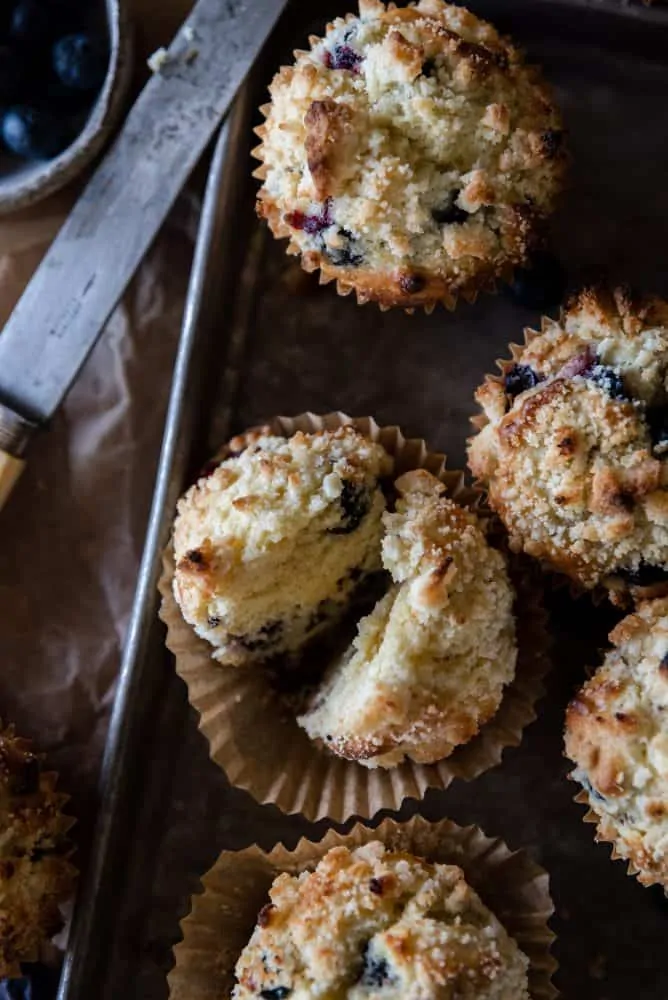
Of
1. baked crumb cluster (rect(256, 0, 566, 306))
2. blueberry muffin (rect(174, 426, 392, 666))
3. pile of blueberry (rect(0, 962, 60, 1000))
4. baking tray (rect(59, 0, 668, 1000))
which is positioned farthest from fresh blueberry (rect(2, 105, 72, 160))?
pile of blueberry (rect(0, 962, 60, 1000))

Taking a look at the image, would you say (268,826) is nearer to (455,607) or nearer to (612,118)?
(455,607)

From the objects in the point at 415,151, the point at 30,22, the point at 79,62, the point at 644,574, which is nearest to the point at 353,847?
the point at 644,574

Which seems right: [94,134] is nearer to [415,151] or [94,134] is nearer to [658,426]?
[415,151]

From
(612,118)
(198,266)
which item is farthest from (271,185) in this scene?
(612,118)

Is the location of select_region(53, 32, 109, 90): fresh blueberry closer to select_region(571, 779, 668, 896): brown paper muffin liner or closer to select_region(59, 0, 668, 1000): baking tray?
select_region(59, 0, 668, 1000): baking tray

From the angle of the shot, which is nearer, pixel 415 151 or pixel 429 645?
pixel 429 645

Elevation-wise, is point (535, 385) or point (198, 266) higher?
point (198, 266)
